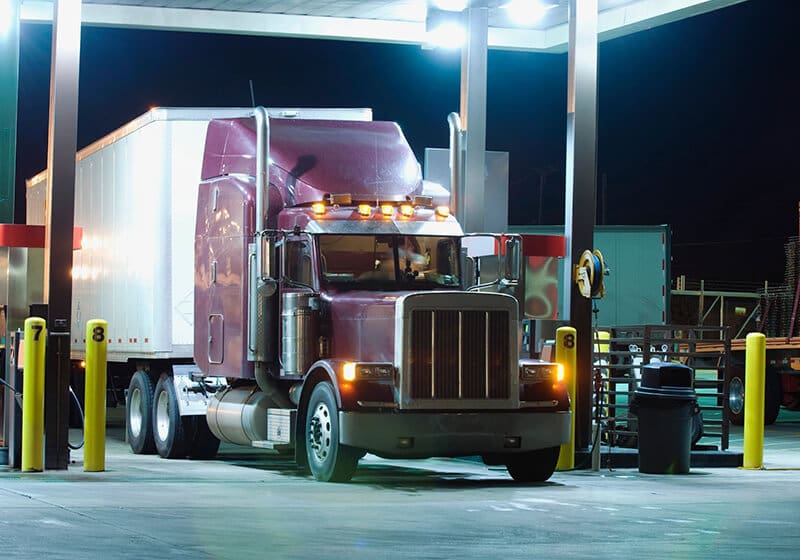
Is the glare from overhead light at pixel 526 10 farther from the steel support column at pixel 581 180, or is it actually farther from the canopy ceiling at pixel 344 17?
the steel support column at pixel 581 180

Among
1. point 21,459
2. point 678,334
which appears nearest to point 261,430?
point 21,459

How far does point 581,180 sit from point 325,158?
2.90 metres

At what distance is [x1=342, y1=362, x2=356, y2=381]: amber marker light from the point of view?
14.6 m

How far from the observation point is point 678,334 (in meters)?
45.2

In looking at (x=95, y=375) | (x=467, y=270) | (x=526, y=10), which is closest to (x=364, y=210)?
(x=467, y=270)

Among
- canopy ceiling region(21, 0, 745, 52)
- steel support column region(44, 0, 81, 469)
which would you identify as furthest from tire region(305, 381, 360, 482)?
canopy ceiling region(21, 0, 745, 52)

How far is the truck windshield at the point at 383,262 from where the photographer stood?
1598 cm

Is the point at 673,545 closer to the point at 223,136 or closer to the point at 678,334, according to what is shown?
the point at 223,136

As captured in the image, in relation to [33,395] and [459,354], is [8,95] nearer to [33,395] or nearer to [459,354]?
[33,395]

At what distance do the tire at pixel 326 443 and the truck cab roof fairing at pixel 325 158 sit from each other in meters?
2.52

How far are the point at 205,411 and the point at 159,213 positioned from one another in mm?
Answer: 2579

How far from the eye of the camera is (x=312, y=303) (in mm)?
15820

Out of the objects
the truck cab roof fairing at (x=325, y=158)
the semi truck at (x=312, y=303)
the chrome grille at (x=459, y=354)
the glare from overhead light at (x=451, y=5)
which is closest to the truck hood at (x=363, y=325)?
the semi truck at (x=312, y=303)

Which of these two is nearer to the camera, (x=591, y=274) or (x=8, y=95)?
(x=591, y=274)
